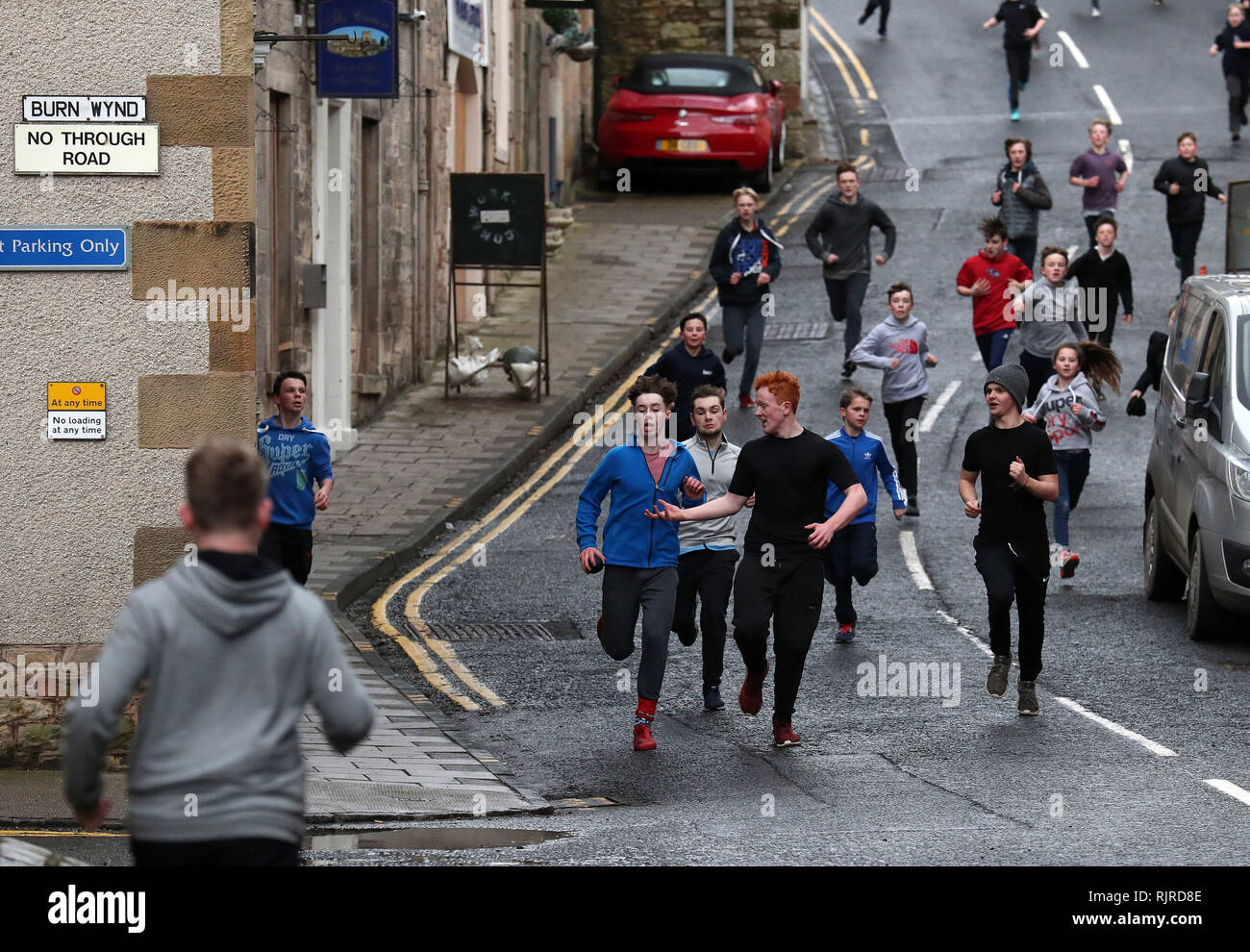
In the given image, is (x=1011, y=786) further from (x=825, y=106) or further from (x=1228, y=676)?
(x=825, y=106)

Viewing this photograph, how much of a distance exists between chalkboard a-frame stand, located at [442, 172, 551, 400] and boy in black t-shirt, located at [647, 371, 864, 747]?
36.3 ft

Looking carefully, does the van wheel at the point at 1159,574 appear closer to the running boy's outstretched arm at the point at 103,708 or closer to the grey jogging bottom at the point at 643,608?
the grey jogging bottom at the point at 643,608

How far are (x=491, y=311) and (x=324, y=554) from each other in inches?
407

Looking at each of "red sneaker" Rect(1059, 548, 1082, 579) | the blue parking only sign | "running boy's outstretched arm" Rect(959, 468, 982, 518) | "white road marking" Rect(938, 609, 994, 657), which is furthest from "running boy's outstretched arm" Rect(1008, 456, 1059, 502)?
the blue parking only sign

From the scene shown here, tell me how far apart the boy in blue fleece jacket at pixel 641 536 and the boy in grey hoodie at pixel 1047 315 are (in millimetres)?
7419

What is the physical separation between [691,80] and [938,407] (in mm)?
11898

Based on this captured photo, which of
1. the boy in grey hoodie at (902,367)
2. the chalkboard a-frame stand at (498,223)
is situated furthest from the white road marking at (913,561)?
the chalkboard a-frame stand at (498,223)

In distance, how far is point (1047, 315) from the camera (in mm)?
17406

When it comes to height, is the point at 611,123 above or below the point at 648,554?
above

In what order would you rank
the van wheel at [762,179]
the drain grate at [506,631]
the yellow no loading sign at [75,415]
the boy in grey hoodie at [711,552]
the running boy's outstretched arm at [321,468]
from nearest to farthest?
1. the yellow no loading sign at [75,415]
2. the boy in grey hoodie at [711,552]
3. the running boy's outstretched arm at [321,468]
4. the drain grate at [506,631]
5. the van wheel at [762,179]

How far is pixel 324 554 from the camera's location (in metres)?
15.3

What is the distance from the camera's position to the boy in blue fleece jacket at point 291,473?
11570mm

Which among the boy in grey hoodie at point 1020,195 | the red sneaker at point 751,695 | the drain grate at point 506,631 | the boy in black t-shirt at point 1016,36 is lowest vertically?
the drain grate at point 506,631

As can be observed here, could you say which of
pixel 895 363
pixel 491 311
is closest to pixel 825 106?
pixel 491 311
